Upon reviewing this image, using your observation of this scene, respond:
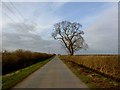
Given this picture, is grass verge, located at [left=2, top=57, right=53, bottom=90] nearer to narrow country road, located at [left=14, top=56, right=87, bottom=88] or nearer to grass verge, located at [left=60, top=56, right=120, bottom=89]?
narrow country road, located at [left=14, top=56, right=87, bottom=88]

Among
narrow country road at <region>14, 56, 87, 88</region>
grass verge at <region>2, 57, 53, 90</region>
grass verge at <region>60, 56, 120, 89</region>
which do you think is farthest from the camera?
grass verge at <region>2, 57, 53, 90</region>

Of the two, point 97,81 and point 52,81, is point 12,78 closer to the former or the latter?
point 52,81

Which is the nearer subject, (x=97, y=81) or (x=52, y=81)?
(x=97, y=81)

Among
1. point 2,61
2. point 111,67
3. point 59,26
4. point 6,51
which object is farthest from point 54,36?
point 111,67

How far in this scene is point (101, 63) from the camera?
2875cm

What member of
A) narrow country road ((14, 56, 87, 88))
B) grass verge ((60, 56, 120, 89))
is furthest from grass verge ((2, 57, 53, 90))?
grass verge ((60, 56, 120, 89))

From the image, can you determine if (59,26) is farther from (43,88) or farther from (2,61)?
(43,88)

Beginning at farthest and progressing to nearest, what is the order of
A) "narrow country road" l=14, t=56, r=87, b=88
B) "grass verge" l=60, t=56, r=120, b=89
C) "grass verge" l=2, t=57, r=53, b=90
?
1. "grass verge" l=2, t=57, r=53, b=90
2. "narrow country road" l=14, t=56, r=87, b=88
3. "grass verge" l=60, t=56, r=120, b=89

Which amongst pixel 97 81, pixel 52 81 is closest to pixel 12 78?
pixel 52 81

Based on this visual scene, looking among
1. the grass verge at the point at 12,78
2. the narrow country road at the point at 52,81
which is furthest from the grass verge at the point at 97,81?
the grass verge at the point at 12,78

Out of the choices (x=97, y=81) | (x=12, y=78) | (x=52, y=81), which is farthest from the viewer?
(x=12, y=78)

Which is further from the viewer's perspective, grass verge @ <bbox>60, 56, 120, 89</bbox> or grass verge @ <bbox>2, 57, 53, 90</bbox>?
grass verge @ <bbox>2, 57, 53, 90</bbox>

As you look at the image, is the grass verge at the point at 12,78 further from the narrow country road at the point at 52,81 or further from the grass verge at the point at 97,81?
the grass verge at the point at 97,81

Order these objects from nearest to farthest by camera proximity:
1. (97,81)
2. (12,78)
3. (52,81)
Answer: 1. (97,81)
2. (52,81)
3. (12,78)
